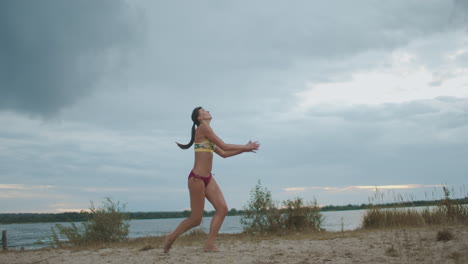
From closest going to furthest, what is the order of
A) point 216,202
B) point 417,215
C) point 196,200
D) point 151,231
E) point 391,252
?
point 391,252 → point 196,200 → point 216,202 → point 417,215 → point 151,231

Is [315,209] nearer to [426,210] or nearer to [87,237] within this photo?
[426,210]

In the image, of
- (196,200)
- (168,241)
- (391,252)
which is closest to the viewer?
(391,252)

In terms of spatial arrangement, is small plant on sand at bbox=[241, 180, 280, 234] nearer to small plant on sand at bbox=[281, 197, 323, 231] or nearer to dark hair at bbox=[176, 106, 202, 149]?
small plant on sand at bbox=[281, 197, 323, 231]

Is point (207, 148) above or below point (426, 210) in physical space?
above

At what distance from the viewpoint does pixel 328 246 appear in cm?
778

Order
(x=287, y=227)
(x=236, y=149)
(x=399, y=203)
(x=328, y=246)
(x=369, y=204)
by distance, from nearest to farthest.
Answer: (x=236, y=149) < (x=328, y=246) < (x=399, y=203) < (x=369, y=204) < (x=287, y=227)

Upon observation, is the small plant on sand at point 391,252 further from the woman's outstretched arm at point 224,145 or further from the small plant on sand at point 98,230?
the small plant on sand at point 98,230

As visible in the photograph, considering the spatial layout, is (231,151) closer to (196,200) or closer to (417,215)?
(196,200)

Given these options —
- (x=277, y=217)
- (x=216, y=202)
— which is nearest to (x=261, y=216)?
(x=277, y=217)

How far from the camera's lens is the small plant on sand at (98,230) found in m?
13.1

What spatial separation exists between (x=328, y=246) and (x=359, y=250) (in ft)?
3.04

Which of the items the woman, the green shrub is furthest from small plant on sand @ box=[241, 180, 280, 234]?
the woman

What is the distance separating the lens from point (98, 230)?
13.4 m

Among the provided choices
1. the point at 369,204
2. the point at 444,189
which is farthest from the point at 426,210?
the point at 369,204
